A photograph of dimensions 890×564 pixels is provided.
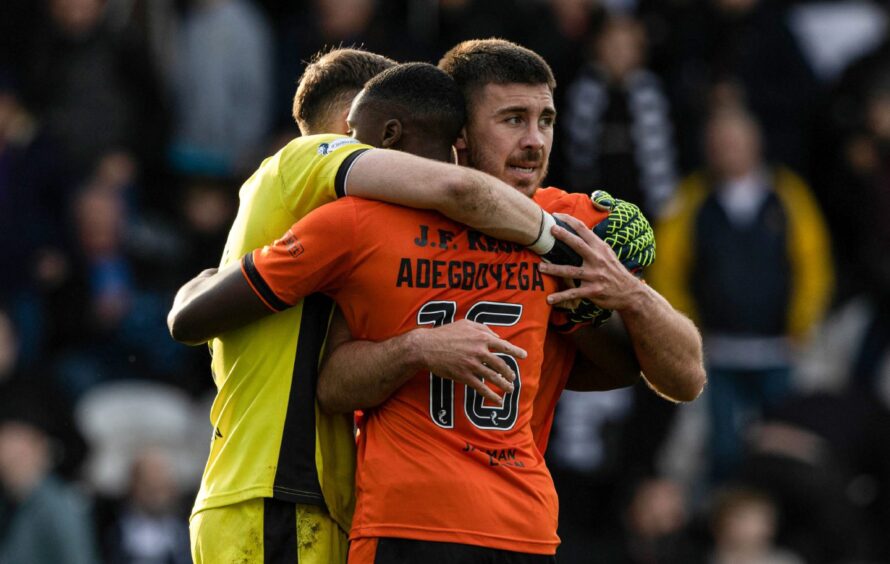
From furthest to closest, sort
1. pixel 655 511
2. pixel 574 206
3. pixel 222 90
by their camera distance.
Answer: pixel 222 90
pixel 655 511
pixel 574 206

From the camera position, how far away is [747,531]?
1107cm

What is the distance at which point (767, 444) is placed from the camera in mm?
11578

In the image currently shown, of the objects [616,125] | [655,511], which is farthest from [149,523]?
[616,125]

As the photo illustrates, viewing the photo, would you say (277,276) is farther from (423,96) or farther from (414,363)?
(423,96)

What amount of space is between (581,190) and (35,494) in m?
4.00

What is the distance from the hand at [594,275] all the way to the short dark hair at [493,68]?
1.65ft

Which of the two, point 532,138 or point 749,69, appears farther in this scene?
point 749,69

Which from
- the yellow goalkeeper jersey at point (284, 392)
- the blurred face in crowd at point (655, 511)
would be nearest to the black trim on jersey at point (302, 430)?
the yellow goalkeeper jersey at point (284, 392)

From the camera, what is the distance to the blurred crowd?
11.3 meters

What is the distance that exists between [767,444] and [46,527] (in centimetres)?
456

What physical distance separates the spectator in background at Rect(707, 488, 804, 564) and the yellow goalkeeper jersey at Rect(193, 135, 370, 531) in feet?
19.2

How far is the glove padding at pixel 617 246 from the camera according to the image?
19.0 feet

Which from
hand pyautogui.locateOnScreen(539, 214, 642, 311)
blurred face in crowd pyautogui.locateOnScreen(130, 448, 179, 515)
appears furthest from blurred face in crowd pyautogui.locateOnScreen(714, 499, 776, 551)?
hand pyautogui.locateOnScreen(539, 214, 642, 311)

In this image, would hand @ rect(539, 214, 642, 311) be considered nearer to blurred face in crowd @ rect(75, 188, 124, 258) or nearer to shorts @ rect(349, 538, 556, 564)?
shorts @ rect(349, 538, 556, 564)
